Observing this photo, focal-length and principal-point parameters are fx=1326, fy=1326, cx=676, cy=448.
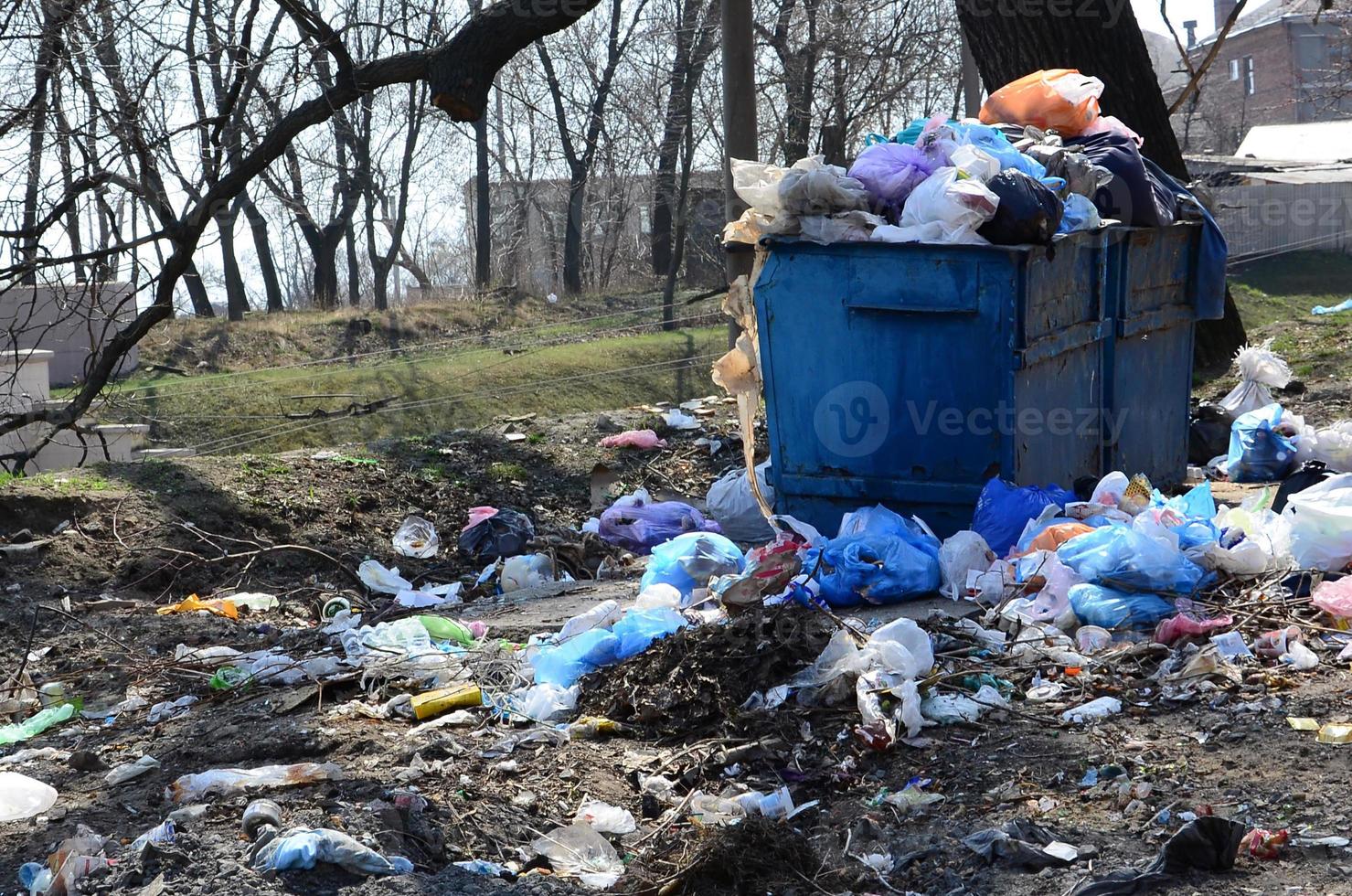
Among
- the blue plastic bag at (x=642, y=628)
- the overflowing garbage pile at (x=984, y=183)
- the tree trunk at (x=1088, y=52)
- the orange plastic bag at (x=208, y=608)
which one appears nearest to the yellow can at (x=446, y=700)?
the blue plastic bag at (x=642, y=628)

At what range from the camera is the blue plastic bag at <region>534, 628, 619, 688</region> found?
14.3 ft

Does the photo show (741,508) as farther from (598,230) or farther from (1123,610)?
(598,230)

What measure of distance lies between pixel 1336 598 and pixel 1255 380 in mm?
4288

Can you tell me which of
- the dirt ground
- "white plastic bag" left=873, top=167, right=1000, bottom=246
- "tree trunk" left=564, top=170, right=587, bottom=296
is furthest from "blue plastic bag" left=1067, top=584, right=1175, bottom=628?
"tree trunk" left=564, top=170, right=587, bottom=296

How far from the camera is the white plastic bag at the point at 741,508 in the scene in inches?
266

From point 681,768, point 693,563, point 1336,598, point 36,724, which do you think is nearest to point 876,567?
point 693,563

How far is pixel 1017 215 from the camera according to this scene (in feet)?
18.0

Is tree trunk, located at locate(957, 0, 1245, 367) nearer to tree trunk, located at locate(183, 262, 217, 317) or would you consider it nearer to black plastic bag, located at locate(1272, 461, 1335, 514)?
black plastic bag, located at locate(1272, 461, 1335, 514)

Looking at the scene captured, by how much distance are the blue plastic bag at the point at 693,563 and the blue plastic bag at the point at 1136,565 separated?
1.40 metres

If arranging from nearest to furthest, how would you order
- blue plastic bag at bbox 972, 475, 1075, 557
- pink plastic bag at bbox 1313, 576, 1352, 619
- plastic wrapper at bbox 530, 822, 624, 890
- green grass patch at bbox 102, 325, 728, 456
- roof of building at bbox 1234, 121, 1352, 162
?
1. plastic wrapper at bbox 530, 822, 624, 890
2. pink plastic bag at bbox 1313, 576, 1352, 619
3. blue plastic bag at bbox 972, 475, 1075, 557
4. green grass patch at bbox 102, 325, 728, 456
5. roof of building at bbox 1234, 121, 1352, 162

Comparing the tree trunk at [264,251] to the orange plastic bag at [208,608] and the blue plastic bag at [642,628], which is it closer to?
the orange plastic bag at [208,608]

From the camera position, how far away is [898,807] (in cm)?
337

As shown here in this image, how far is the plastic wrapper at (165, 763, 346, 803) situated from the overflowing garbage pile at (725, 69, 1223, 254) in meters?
3.20

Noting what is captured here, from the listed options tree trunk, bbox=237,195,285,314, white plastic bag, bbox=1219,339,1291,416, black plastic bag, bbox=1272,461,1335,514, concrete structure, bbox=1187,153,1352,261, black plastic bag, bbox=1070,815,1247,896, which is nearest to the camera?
black plastic bag, bbox=1070,815,1247,896
